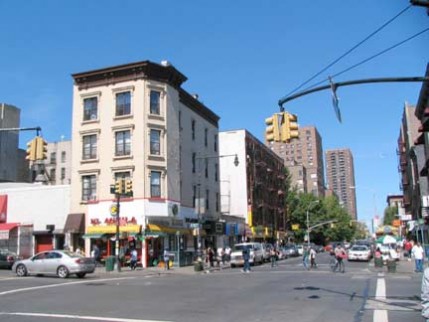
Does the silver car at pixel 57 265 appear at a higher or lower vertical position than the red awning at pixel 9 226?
lower

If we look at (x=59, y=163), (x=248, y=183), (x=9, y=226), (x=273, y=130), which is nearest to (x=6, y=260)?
(x=9, y=226)

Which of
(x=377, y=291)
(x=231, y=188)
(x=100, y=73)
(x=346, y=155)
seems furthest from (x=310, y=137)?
(x=377, y=291)

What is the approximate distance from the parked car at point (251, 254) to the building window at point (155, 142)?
1023 centimetres

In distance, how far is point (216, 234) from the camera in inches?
2096

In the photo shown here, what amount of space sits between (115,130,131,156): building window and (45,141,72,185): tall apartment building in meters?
36.3

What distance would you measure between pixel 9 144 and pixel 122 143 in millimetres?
29183

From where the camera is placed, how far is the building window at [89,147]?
142ft

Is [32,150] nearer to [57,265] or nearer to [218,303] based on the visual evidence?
[218,303]

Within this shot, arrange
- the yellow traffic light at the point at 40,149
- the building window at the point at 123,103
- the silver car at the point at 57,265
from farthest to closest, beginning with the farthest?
the building window at the point at 123,103 < the silver car at the point at 57,265 < the yellow traffic light at the point at 40,149

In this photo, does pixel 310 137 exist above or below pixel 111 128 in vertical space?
above

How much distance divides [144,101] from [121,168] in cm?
561

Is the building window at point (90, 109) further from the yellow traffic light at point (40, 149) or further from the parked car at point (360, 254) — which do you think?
the parked car at point (360, 254)

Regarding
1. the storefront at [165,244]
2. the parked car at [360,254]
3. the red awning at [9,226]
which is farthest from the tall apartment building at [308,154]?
the red awning at [9,226]

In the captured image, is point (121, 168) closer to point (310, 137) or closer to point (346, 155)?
point (310, 137)
